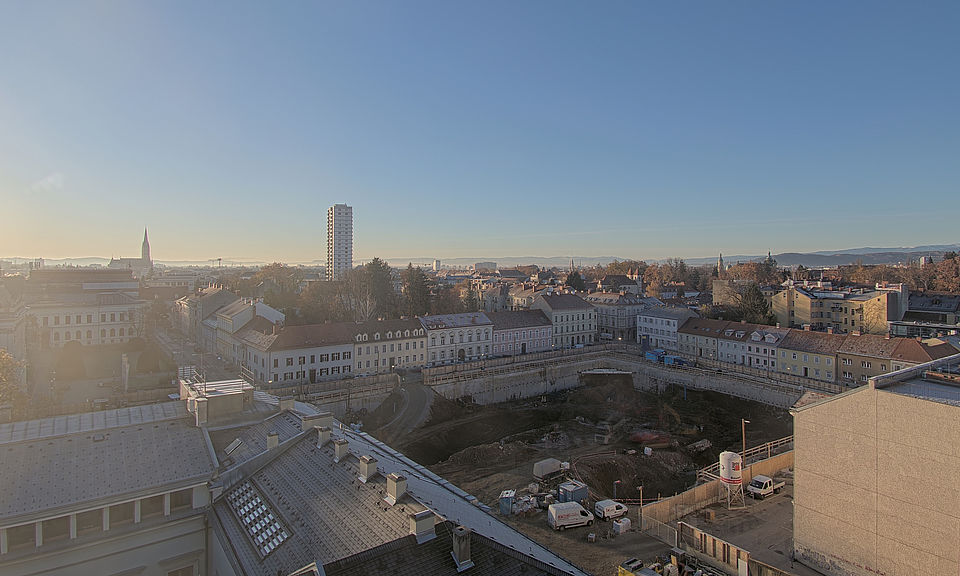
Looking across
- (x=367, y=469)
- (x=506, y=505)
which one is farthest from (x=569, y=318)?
(x=367, y=469)

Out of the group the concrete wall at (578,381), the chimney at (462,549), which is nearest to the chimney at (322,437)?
the chimney at (462,549)

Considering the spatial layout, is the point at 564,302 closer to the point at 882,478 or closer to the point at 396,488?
the point at 882,478

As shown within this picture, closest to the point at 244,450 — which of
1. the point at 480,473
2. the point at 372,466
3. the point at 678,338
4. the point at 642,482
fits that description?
the point at 372,466

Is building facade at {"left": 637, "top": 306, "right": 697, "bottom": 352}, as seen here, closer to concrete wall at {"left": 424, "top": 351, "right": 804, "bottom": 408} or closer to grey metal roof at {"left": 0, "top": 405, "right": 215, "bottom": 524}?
concrete wall at {"left": 424, "top": 351, "right": 804, "bottom": 408}

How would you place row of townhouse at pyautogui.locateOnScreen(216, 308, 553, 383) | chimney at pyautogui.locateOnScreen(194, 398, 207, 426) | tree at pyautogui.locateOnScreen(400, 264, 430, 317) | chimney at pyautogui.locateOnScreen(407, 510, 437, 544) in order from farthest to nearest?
tree at pyautogui.locateOnScreen(400, 264, 430, 317) < row of townhouse at pyautogui.locateOnScreen(216, 308, 553, 383) < chimney at pyautogui.locateOnScreen(194, 398, 207, 426) < chimney at pyautogui.locateOnScreen(407, 510, 437, 544)

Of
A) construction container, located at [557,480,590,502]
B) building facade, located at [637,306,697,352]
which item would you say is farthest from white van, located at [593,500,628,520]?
building facade, located at [637,306,697,352]
